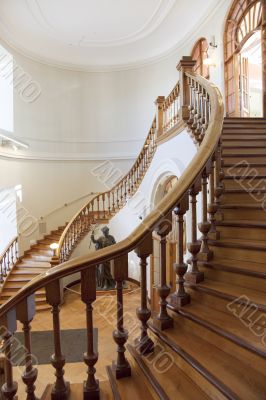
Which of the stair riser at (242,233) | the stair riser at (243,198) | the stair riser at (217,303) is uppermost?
the stair riser at (243,198)

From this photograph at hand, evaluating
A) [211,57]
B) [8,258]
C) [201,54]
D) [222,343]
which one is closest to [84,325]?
[8,258]

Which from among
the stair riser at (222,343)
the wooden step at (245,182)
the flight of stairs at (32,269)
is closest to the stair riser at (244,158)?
the wooden step at (245,182)

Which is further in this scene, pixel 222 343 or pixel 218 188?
pixel 218 188

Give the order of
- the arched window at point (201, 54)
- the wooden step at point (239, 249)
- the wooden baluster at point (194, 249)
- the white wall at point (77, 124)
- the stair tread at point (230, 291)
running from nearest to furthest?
the stair tread at point (230, 291) < the wooden baluster at point (194, 249) < the wooden step at point (239, 249) < the arched window at point (201, 54) < the white wall at point (77, 124)

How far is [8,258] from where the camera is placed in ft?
26.2

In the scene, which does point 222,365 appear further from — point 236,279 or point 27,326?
point 27,326

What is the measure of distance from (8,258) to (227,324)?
7520mm

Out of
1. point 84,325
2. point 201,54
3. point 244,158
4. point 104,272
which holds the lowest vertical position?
point 84,325

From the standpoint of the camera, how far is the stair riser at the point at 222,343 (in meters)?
1.42

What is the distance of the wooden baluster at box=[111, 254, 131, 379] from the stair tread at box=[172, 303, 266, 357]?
1.57 ft

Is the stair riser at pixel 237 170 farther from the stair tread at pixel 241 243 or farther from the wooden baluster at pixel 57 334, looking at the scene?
the wooden baluster at pixel 57 334

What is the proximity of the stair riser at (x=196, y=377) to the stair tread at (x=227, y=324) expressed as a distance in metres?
0.25

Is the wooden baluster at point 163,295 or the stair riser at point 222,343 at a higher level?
the wooden baluster at point 163,295

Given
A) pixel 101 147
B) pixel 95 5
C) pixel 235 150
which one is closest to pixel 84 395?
pixel 235 150
